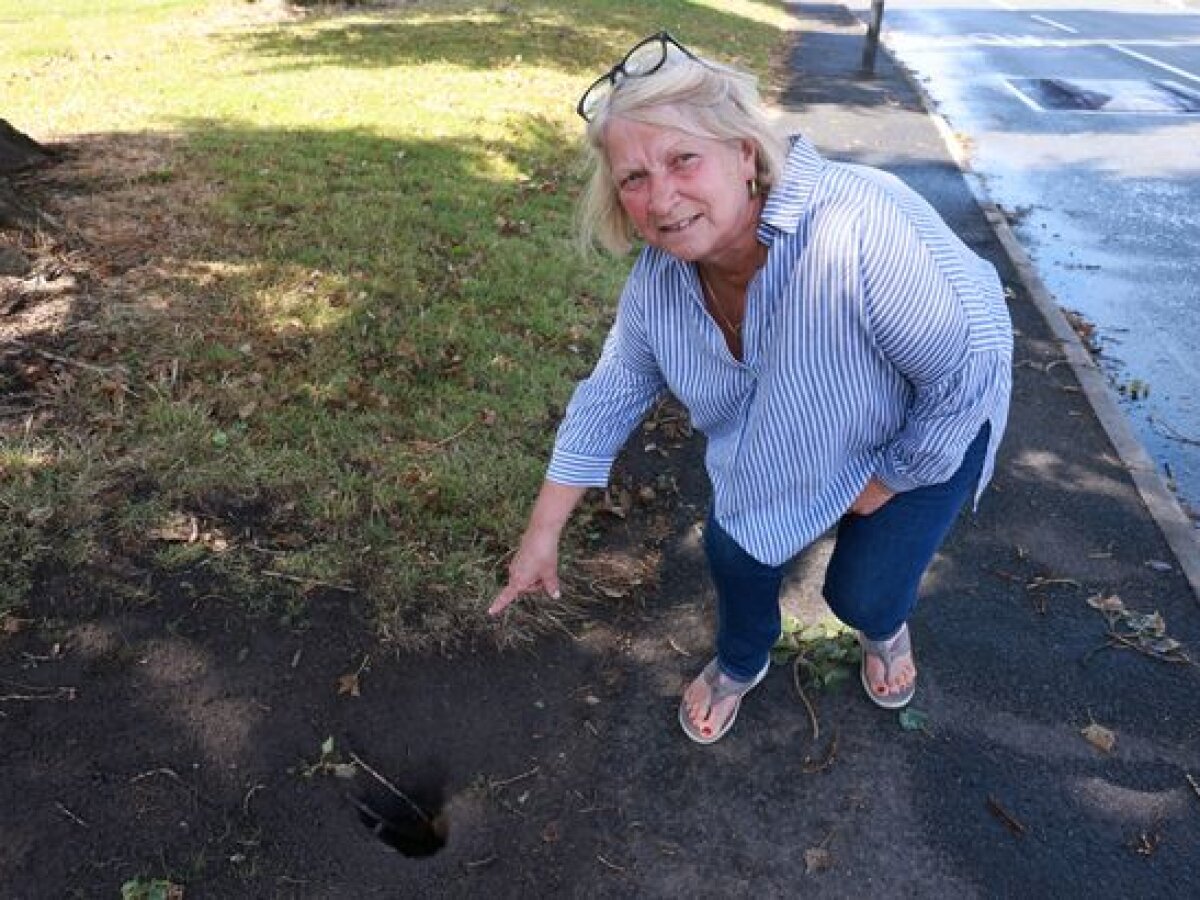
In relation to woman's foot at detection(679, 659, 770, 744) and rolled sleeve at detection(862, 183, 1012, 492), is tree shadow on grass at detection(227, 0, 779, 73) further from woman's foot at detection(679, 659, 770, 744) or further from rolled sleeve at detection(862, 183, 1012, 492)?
rolled sleeve at detection(862, 183, 1012, 492)

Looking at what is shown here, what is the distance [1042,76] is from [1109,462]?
40.0 ft

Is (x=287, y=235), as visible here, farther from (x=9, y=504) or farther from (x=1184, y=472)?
(x=1184, y=472)

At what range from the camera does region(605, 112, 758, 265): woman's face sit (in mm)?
1772

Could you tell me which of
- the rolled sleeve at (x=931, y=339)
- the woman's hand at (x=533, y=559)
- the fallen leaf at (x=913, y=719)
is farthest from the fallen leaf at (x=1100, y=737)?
the woman's hand at (x=533, y=559)

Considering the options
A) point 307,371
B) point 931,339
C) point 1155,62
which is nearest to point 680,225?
point 931,339

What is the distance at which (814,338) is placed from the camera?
1886 mm

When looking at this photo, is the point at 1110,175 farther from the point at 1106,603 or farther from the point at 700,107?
the point at 700,107

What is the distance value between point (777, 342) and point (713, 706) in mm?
1349

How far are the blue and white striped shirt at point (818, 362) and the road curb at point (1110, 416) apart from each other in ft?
6.64

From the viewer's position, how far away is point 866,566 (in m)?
2.40

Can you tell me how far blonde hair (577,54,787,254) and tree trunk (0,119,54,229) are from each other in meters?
4.75

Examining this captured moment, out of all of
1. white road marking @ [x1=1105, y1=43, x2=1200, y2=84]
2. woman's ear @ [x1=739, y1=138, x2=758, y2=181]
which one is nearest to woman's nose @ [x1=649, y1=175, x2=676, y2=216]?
woman's ear @ [x1=739, y1=138, x2=758, y2=181]

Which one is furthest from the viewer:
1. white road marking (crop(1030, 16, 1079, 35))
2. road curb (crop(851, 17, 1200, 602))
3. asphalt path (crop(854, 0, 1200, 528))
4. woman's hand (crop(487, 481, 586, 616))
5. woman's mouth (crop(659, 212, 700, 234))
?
white road marking (crop(1030, 16, 1079, 35))

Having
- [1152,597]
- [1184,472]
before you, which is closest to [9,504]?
[1152,597]
